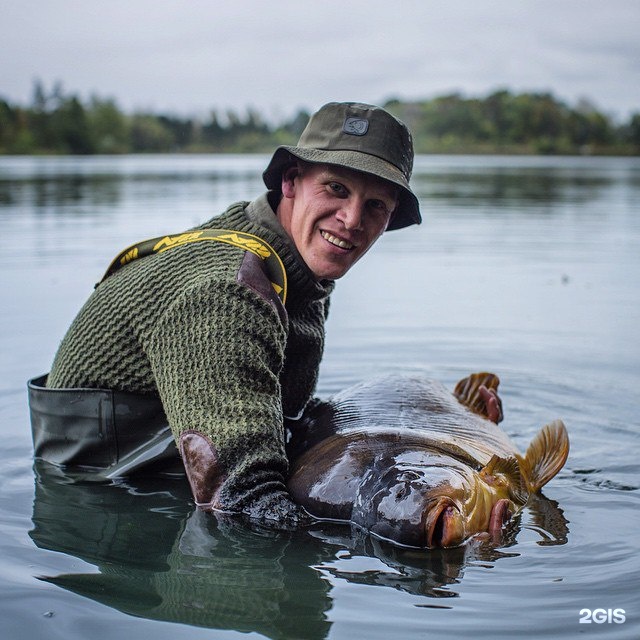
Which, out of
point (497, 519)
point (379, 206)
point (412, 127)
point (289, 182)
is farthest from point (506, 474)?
point (412, 127)

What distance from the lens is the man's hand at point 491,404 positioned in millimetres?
5051

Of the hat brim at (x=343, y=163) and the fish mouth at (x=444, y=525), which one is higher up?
the hat brim at (x=343, y=163)

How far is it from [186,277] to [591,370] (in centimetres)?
384

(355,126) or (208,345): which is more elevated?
(355,126)

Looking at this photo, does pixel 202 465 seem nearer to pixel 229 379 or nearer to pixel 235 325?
pixel 229 379

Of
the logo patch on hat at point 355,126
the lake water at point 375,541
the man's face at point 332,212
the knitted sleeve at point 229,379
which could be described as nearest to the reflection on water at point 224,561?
the lake water at point 375,541

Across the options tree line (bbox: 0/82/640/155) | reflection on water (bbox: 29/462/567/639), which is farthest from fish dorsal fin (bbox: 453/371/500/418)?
tree line (bbox: 0/82/640/155)

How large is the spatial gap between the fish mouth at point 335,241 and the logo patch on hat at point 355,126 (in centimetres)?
44

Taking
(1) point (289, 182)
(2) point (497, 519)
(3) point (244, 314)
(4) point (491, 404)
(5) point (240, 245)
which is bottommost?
(2) point (497, 519)

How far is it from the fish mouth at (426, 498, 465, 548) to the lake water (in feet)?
0.25

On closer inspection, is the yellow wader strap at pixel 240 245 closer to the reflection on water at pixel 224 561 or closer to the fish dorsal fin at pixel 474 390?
the reflection on water at pixel 224 561

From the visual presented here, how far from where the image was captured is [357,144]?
408cm

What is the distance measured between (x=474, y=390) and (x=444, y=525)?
1.75 metres

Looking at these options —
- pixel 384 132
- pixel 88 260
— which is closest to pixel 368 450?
pixel 384 132
